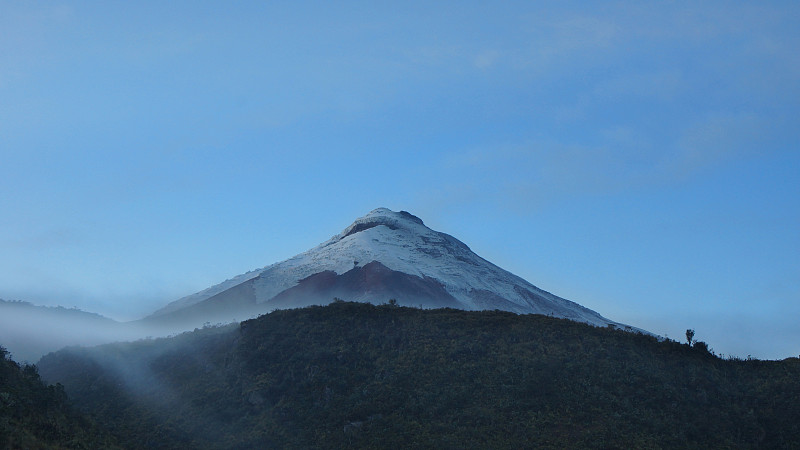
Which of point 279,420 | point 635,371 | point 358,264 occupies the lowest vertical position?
point 279,420

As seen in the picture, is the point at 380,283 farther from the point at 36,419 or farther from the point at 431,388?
the point at 36,419

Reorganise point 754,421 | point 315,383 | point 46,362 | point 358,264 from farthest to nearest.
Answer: point 358,264
point 46,362
point 315,383
point 754,421

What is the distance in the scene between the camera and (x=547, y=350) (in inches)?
1588

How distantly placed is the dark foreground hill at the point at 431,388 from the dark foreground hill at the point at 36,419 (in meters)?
4.11

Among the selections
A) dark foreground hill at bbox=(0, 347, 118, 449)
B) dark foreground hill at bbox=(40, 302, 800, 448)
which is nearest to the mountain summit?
dark foreground hill at bbox=(40, 302, 800, 448)

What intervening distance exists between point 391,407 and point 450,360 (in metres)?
5.99

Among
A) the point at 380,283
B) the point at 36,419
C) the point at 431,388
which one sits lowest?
the point at 36,419

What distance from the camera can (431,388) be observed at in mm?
37031

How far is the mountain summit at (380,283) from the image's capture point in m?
84.1

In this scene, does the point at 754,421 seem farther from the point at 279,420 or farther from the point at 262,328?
the point at 262,328

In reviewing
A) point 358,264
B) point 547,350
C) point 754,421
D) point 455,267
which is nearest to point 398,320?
point 547,350

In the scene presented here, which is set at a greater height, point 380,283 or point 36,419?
point 380,283

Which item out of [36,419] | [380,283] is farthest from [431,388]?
[380,283]

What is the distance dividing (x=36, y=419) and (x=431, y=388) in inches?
767
